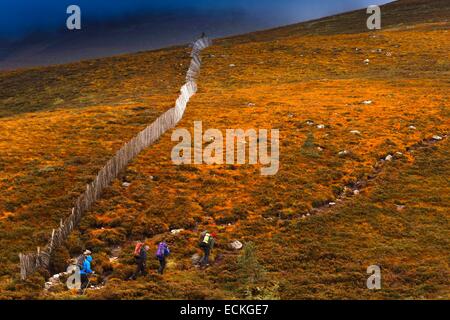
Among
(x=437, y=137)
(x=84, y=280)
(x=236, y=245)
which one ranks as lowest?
(x=84, y=280)

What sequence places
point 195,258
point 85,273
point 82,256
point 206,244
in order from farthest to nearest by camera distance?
point 195,258, point 82,256, point 206,244, point 85,273

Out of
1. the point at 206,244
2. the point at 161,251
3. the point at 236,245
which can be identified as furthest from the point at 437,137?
the point at 161,251

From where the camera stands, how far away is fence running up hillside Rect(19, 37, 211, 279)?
77.9 feet

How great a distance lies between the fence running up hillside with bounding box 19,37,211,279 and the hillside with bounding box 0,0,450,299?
1.96 ft

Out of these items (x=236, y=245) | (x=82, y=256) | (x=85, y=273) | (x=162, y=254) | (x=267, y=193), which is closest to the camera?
(x=85, y=273)

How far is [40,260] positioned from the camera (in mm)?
24078

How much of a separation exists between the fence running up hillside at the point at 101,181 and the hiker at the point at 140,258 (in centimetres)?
464

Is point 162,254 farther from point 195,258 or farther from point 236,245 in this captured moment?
point 236,245

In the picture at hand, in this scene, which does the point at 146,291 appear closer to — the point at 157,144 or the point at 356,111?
the point at 157,144

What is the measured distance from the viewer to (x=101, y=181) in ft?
106

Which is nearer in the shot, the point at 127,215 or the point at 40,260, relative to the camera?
the point at 40,260

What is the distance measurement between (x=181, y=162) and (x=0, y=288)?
1951 centimetres

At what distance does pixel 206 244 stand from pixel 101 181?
35.7 feet
